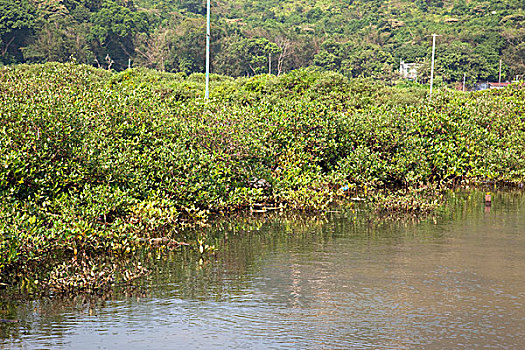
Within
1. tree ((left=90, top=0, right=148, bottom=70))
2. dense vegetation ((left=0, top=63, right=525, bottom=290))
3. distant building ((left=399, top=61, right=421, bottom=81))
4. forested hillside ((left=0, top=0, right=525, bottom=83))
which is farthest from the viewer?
distant building ((left=399, top=61, right=421, bottom=81))

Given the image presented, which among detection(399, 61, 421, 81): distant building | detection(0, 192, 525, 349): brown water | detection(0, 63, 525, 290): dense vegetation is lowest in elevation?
detection(0, 192, 525, 349): brown water

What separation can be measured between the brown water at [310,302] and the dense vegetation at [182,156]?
1.54 meters

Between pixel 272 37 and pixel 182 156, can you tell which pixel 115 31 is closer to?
pixel 272 37

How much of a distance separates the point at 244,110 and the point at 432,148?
6.45 meters

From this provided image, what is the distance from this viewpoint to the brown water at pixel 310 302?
8398 millimetres

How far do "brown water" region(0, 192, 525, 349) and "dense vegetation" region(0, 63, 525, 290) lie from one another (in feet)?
5.05

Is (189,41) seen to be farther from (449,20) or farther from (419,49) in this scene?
(449,20)

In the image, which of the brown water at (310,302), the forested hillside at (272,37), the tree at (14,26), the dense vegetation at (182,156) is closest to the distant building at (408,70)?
the forested hillside at (272,37)

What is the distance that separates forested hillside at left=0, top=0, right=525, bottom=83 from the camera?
283 ft

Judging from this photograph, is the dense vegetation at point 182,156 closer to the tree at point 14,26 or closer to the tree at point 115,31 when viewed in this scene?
the tree at point 14,26

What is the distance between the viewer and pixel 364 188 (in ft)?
68.7

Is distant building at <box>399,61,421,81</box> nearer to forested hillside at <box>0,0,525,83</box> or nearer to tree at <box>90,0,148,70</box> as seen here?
forested hillside at <box>0,0,525,83</box>

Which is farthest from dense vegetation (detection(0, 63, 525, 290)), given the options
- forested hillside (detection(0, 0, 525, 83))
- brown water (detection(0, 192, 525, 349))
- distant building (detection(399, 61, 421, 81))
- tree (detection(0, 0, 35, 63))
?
distant building (detection(399, 61, 421, 81))

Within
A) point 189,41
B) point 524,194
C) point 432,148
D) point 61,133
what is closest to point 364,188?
point 432,148
